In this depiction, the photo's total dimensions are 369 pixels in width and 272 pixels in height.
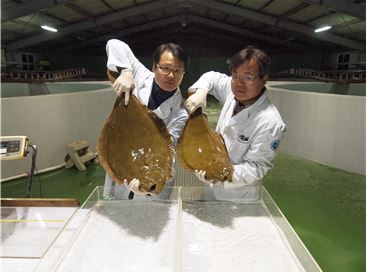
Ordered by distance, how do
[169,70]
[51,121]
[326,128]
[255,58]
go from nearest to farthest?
[255,58]
[169,70]
[51,121]
[326,128]

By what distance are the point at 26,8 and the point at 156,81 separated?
668 centimetres

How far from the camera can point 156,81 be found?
1344mm

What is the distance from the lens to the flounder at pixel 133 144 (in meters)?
1.10

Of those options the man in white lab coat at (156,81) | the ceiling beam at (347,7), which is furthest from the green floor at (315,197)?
the ceiling beam at (347,7)

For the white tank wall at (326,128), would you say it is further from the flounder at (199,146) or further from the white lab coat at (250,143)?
the flounder at (199,146)

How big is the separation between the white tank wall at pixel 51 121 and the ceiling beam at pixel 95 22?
5449 millimetres

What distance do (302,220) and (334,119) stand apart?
61.5 inches

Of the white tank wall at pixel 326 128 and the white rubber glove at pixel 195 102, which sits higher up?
the white rubber glove at pixel 195 102

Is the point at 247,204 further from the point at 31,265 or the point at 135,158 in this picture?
the point at 31,265

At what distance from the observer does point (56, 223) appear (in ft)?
4.50

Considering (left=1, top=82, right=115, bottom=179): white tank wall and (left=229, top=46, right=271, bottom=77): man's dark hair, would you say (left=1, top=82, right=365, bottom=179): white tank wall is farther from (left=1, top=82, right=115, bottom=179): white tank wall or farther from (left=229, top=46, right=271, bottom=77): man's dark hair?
(left=229, top=46, right=271, bottom=77): man's dark hair

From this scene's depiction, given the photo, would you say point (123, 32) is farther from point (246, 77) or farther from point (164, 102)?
point (246, 77)

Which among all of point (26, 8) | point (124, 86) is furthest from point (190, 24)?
point (124, 86)

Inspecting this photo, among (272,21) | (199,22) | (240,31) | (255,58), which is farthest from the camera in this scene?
(199,22)
